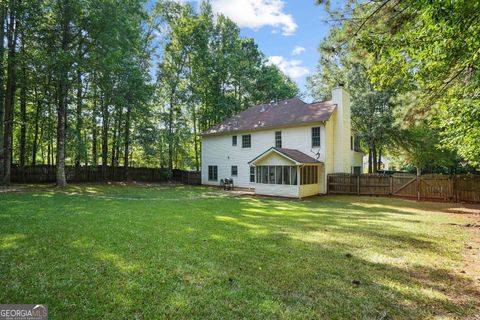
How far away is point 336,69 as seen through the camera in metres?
24.7

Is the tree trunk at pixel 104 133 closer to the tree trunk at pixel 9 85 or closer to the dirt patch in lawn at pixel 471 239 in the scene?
the tree trunk at pixel 9 85

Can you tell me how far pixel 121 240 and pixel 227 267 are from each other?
107 inches

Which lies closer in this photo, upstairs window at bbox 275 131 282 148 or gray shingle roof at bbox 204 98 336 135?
gray shingle roof at bbox 204 98 336 135

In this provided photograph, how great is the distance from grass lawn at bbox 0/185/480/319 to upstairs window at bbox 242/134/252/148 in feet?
43.4

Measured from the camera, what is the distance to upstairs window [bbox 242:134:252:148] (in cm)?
2027

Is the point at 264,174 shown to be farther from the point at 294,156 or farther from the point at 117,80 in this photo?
the point at 117,80

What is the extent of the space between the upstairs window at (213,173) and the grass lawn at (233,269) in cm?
1531

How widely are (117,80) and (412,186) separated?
75.3 feet

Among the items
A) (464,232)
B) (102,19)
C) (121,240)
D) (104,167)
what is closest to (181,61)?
(102,19)

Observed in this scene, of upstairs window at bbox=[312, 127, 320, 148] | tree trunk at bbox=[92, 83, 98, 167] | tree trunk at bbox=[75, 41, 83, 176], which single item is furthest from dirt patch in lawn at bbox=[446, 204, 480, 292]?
tree trunk at bbox=[92, 83, 98, 167]

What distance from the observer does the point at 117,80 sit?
66.8ft

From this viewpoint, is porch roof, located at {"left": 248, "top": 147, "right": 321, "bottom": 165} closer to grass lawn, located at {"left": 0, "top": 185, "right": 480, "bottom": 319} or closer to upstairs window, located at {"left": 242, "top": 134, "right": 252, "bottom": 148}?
upstairs window, located at {"left": 242, "top": 134, "right": 252, "bottom": 148}

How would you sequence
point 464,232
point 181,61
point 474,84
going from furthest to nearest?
1. point 181,61
2. point 464,232
3. point 474,84

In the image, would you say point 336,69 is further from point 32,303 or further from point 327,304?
point 32,303
